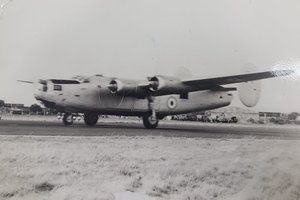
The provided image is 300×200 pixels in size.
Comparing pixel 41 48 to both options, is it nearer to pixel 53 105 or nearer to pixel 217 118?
pixel 53 105

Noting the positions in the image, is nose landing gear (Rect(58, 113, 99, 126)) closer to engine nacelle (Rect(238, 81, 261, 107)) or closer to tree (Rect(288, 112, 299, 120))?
engine nacelle (Rect(238, 81, 261, 107))

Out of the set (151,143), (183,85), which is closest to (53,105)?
(183,85)

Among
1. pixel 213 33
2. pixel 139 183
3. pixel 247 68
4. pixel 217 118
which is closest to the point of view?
pixel 139 183

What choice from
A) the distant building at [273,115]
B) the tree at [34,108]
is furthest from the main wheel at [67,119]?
the distant building at [273,115]

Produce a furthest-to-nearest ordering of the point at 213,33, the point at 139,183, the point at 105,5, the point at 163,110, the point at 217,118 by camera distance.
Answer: the point at 217,118, the point at 163,110, the point at 213,33, the point at 105,5, the point at 139,183

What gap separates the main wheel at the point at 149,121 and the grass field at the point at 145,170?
7.80 feet

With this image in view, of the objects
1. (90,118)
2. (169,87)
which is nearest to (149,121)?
(90,118)

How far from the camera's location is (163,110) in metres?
5.98

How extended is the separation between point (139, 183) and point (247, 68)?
1.49m

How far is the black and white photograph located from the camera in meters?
2.48

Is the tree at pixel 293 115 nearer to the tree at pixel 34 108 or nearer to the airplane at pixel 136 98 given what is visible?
the airplane at pixel 136 98

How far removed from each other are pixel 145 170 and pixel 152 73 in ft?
2.96

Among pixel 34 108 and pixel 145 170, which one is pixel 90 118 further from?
pixel 145 170

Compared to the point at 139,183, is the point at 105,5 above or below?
above
